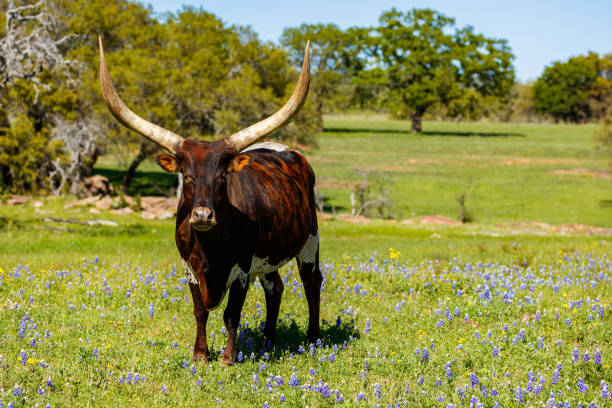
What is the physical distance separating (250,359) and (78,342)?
2.05m

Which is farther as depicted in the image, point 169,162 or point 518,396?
point 169,162

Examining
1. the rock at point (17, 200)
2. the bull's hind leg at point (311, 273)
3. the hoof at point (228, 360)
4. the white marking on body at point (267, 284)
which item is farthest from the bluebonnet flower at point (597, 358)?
the rock at point (17, 200)

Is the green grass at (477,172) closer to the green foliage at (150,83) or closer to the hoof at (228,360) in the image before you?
the green foliage at (150,83)

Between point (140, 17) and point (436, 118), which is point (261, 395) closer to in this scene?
point (140, 17)

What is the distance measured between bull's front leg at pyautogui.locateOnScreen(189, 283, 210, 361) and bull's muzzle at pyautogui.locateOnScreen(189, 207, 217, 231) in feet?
3.82

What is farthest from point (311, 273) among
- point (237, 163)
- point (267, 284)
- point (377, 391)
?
point (377, 391)

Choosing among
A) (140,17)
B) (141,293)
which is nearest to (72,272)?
(141,293)

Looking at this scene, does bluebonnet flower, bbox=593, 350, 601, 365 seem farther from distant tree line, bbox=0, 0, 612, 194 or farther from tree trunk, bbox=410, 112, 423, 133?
tree trunk, bbox=410, 112, 423, 133

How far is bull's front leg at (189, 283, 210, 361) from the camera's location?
639 cm

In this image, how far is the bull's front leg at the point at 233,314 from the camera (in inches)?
254

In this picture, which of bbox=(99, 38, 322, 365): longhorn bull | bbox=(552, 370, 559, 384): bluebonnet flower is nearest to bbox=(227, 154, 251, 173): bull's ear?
bbox=(99, 38, 322, 365): longhorn bull

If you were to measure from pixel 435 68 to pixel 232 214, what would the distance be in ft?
293

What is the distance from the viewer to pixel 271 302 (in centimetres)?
736

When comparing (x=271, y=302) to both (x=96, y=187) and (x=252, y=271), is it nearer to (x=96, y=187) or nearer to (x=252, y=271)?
(x=252, y=271)
